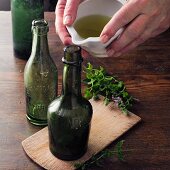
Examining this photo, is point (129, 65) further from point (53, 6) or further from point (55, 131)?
point (53, 6)

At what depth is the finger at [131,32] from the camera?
885mm

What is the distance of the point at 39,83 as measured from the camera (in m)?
0.89

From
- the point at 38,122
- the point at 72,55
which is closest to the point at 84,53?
the point at 38,122

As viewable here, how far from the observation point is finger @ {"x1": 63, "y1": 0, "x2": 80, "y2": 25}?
0.87 meters

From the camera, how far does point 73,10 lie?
91 cm

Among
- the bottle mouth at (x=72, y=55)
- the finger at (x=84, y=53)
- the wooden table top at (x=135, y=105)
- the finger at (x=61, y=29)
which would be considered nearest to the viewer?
the bottle mouth at (x=72, y=55)

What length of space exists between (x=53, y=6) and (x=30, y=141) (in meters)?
1.11

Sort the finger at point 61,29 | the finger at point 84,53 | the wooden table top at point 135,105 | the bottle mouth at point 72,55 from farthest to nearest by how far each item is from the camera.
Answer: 1. the finger at point 84,53
2. the finger at point 61,29
3. the wooden table top at point 135,105
4. the bottle mouth at point 72,55

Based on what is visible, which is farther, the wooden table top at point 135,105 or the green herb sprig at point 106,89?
the green herb sprig at point 106,89

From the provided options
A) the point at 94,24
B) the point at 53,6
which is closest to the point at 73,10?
the point at 94,24

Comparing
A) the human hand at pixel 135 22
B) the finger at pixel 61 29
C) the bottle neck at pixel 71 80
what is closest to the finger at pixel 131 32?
the human hand at pixel 135 22

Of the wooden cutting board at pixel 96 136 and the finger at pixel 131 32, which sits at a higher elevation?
the finger at pixel 131 32

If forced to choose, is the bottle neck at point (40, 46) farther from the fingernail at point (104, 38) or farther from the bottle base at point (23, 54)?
the bottle base at point (23, 54)

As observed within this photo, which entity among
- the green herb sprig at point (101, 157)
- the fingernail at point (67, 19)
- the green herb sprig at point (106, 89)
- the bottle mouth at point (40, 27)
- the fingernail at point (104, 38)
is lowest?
the green herb sprig at point (101, 157)
